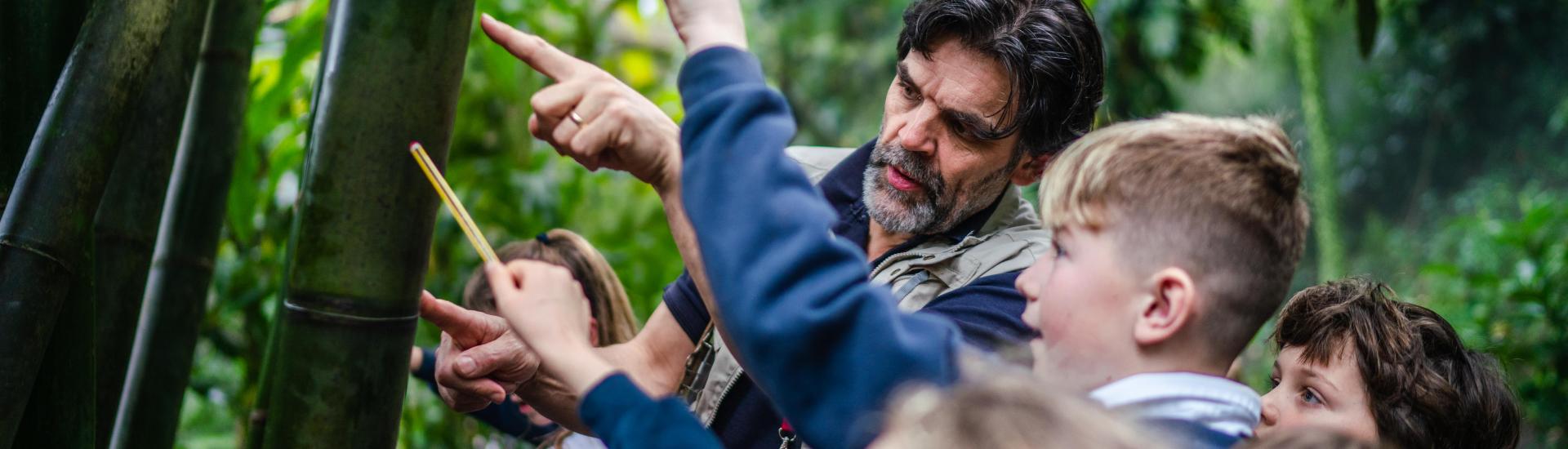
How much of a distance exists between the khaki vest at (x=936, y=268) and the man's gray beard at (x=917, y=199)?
0.03 meters

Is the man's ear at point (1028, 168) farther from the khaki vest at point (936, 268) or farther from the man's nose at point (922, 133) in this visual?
the man's nose at point (922, 133)

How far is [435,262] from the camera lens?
3.22 m

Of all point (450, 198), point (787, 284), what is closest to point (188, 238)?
point (450, 198)

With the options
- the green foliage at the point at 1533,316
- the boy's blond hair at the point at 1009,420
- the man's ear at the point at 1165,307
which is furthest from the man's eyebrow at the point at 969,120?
the green foliage at the point at 1533,316

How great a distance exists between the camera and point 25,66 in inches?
44.8

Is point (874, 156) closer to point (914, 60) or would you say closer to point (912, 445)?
point (914, 60)

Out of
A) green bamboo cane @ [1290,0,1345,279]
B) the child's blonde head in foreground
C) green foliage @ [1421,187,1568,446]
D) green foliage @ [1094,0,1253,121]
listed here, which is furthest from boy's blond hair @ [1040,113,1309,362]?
green bamboo cane @ [1290,0,1345,279]

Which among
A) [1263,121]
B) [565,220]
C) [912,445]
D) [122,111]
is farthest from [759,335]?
[565,220]

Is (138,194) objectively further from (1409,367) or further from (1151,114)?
(1151,114)

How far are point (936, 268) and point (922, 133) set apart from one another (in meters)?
0.20

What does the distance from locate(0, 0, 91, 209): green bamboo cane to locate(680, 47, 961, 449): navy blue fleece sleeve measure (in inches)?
24.9

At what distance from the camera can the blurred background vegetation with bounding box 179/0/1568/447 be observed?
9.73 feet

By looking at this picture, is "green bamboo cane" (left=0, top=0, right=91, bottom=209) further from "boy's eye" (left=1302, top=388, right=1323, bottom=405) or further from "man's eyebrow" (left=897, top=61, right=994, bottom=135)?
"boy's eye" (left=1302, top=388, right=1323, bottom=405)

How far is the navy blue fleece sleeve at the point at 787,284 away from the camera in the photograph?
905mm
